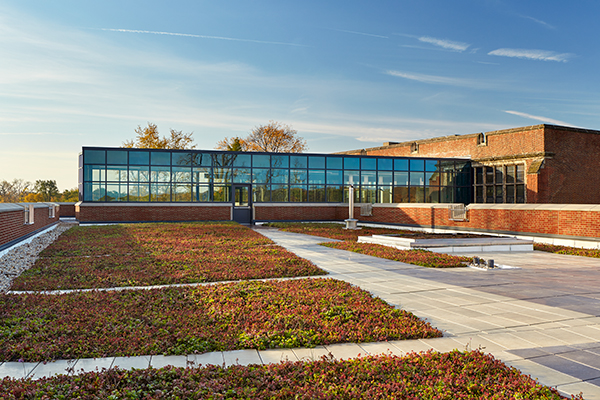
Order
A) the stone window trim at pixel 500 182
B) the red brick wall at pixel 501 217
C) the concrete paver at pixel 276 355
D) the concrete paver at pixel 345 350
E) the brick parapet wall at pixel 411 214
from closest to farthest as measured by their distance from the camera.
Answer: the concrete paver at pixel 276 355 < the concrete paver at pixel 345 350 < the red brick wall at pixel 501 217 < the brick parapet wall at pixel 411 214 < the stone window trim at pixel 500 182

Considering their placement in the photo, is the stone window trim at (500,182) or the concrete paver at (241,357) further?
the stone window trim at (500,182)

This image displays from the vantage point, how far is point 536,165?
3072cm

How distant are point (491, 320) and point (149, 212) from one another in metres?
26.1

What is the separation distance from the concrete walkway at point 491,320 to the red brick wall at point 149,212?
19.4 meters

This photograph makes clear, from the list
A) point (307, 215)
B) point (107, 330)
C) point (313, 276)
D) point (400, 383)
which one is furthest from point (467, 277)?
point (307, 215)

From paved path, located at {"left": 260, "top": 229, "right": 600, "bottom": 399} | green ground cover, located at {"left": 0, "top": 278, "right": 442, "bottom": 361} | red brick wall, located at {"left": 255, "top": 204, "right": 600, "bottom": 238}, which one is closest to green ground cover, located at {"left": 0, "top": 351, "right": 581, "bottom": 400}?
paved path, located at {"left": 260, "top": 229, "right": 600, "bottom": 399}

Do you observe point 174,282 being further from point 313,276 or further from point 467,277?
point 467,277

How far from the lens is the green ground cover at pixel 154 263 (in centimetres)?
881

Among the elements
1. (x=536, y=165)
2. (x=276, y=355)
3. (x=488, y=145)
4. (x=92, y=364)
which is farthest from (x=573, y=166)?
(x=92, y=364)

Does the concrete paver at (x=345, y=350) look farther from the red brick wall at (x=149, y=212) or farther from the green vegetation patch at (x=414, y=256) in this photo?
the red brick wall at (x=149, y=212)

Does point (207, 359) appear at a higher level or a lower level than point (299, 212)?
lower

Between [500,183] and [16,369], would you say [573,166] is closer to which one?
[500,183]

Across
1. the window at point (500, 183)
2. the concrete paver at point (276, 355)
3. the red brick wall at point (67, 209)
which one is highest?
the window at point (500, 183)

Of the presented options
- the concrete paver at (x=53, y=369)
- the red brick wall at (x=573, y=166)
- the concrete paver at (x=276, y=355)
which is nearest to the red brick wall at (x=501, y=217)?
the red brick wall at (x=573, y=166)
